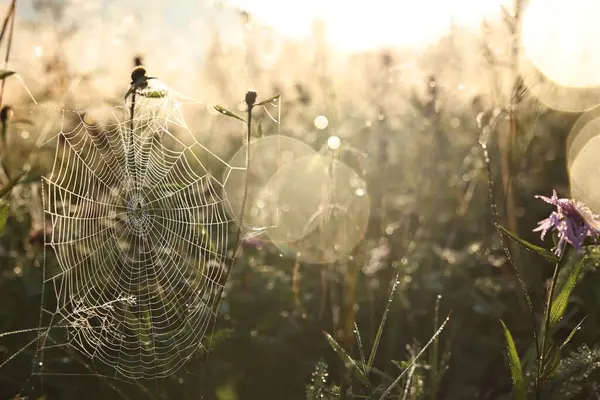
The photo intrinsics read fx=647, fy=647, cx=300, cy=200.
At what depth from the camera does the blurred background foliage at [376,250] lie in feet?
8.19

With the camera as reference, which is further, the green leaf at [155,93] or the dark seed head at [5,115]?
the dark seed head at [5,115]

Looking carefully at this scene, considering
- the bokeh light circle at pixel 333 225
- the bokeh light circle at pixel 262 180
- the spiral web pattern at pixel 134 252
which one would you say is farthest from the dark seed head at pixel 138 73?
the bokeh light circle at pixel 262 180

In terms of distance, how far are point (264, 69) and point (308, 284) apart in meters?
1.84

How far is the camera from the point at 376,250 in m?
3.38

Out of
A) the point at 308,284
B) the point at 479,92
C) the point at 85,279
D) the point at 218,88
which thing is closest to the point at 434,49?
the point at 479,92

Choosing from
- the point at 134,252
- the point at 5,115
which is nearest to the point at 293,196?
the point at 134,252

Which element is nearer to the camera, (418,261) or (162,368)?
(162,368)

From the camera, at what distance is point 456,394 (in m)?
2.43

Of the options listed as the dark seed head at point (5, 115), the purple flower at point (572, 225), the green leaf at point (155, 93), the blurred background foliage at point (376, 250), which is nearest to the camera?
the purple flower at point (572, 225)

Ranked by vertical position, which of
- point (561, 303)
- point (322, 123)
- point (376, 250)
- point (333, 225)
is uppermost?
point (322, 123)

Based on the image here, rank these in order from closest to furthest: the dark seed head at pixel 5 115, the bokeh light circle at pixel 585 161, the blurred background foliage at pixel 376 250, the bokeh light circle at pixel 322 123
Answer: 1. the dark seed head at pixel 5 115
2. the blurred background foliage at pixel 376 250
3. the bokeh light circle at pixel 322 123
4. the bokeh light circle at pixel 585 161

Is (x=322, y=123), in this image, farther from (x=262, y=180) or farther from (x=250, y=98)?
(x=262, y=180)

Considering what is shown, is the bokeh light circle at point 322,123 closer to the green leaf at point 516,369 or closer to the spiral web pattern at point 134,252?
the spiral web pattern at point 134,252

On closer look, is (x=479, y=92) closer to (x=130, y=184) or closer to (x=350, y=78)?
(x=350, y=78)
